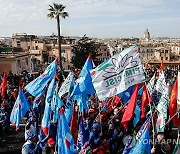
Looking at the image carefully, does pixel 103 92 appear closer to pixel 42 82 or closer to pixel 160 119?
pixel 160 119

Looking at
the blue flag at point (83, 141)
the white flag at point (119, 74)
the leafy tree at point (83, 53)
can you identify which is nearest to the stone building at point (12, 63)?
the leafy tree at point (83, 53)

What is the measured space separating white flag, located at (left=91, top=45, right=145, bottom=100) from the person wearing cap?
2.46 m

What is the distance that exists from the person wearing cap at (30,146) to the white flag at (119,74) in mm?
2463

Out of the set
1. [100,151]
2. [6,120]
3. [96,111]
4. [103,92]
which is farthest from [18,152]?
[103,92]

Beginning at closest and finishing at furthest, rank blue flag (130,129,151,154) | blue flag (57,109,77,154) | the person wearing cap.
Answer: blue flag (130,129,151,154) → blue flag (57,109,77,154) → the person wearing cap

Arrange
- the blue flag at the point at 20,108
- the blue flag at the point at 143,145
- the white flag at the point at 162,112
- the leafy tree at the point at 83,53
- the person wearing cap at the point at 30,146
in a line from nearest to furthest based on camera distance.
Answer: the blue flag at the point at 143,145 < the person wearing cap at the point at 30,146 < the white flag at the point at 162,112 < the blue flag at the point at 20,108 < the leafy tree at the point at 83,53

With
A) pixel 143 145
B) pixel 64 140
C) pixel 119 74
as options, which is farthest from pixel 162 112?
pixel 64 140

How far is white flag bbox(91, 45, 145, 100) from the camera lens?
9.07 metres

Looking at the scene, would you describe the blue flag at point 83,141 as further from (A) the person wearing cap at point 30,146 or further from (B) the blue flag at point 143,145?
(B) the blue flag at point 143,145

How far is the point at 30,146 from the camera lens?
31.9ft

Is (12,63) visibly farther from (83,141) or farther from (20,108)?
(83,141)

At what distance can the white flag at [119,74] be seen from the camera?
907cm

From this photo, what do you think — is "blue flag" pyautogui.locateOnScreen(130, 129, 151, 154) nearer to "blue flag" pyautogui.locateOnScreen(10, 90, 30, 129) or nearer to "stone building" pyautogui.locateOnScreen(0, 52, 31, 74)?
"blue flag" pyautogui.locateOnScreen(10, 90, 30, 129)

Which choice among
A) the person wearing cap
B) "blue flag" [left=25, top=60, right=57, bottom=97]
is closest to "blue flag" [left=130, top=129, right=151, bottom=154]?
the person wearing cap
